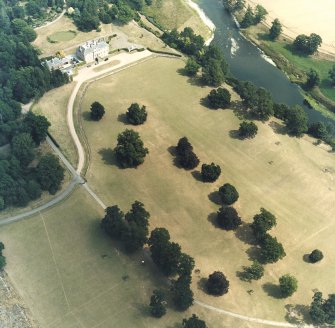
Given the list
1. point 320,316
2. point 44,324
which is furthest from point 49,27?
point 320,316

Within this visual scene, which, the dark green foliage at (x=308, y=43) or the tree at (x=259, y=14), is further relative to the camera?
the tree at (x=259, y=14)

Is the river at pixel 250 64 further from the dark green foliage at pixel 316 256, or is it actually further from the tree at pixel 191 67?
the dark green foliage at pixel 316 256

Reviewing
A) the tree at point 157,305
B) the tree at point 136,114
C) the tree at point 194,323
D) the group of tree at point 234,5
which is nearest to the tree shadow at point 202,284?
the tree at point 157,305

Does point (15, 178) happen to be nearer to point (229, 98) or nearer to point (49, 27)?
point (229, 98)

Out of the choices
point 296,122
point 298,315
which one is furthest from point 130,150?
point 298,315

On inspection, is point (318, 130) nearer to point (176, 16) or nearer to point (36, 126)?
point (36, 126)

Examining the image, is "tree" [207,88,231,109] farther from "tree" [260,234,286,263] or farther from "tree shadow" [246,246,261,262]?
"tree" [260,234,286,263]
